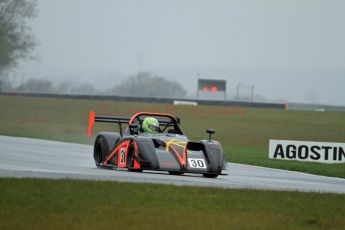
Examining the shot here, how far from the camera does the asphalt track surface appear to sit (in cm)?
1653

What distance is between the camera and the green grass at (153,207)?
11.3 metres

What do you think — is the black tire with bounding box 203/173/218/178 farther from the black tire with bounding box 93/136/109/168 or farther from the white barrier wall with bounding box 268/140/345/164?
the white barrier wall with bounding box 268/140/345/164

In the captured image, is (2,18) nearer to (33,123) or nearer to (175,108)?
(175,108)

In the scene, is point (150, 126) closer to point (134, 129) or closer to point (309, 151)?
point (134, 129)

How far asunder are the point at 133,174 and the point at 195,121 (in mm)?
37268

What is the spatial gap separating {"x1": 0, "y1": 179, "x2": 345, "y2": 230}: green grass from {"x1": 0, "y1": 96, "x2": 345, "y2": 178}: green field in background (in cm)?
1896

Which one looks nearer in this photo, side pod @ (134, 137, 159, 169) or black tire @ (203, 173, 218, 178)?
side pod @ (134, 137, 159, 169)

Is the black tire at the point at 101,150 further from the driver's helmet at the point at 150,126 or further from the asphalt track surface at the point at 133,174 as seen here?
the driver's helmet at the point at 150,126

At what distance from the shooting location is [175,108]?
195ft

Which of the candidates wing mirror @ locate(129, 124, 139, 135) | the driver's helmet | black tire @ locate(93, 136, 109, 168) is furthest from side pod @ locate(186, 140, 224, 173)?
black tire @ locate(93, 136, 109, 168)

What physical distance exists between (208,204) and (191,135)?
3153cm

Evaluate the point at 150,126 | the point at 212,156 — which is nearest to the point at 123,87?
the point at 150,126

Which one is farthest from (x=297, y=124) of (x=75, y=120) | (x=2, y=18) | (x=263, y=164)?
(x=2, y=18)

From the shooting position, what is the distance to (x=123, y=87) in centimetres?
10488
